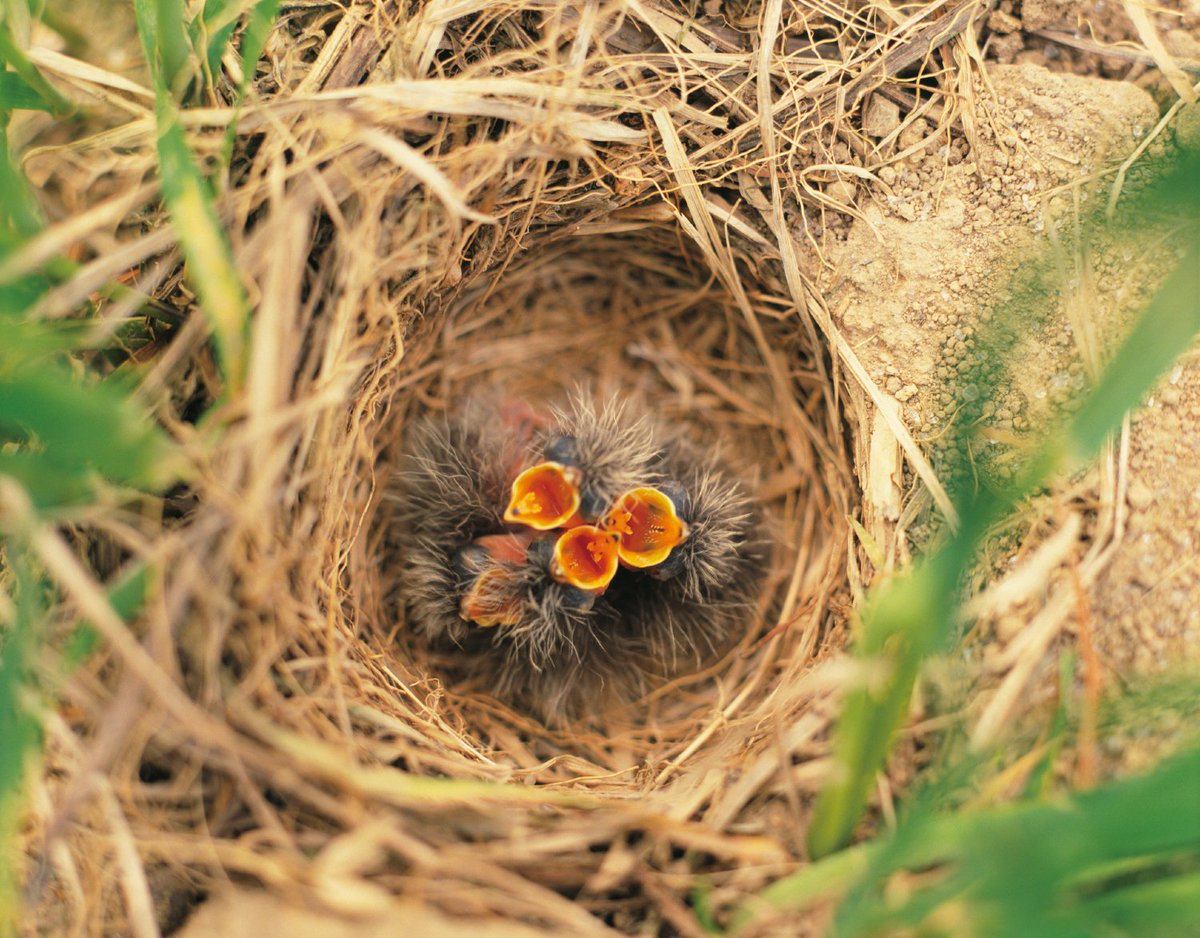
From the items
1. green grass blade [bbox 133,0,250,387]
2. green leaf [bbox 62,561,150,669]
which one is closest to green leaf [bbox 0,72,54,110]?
green grass blade [bbox 133,0,250,387]

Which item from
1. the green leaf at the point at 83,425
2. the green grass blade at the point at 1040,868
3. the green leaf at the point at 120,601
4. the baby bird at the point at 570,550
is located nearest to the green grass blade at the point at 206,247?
the green leaf at the point at 83,425

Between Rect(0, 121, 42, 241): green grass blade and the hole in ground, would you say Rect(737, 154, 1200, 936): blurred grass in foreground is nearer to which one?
the hole in ground

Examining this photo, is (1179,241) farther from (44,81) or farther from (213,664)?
(44,81)

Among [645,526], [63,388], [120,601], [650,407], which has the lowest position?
[120,601]

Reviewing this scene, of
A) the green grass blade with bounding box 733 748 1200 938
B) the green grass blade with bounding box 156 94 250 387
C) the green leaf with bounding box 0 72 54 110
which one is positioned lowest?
the green grass blade with bounding box 733 748 1200 938

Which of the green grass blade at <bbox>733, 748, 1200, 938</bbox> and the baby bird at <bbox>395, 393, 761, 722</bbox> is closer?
the green grass blade at <bbox>733, 748, 1200, 938</bbox>

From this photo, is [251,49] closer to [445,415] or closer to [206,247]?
→ [206,247]

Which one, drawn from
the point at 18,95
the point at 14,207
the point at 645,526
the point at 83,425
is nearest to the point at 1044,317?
the point at 645,526

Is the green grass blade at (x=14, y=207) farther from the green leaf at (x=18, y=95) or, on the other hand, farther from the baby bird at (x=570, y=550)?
the baby bird at (x=570, y=550)
